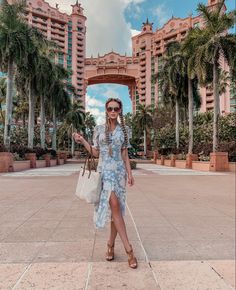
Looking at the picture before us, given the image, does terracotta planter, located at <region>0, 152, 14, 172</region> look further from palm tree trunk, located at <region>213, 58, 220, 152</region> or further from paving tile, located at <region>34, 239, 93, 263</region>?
paving tile, located at <region>34, 239, 93, 263</region>

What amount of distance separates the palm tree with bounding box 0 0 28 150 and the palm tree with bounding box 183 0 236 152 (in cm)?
1334

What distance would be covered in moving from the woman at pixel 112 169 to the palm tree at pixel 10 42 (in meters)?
20.4

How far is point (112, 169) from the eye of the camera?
11.4ft

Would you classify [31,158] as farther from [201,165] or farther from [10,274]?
[10,274]

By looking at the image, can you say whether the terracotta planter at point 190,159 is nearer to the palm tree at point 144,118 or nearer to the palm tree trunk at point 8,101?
the palm tree trunk at point 8,101

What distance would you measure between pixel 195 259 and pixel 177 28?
119m

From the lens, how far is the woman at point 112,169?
3.42 metres

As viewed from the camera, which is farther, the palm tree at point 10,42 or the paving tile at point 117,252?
the palm tree at point 10,42

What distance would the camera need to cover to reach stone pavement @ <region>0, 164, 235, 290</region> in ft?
9.77

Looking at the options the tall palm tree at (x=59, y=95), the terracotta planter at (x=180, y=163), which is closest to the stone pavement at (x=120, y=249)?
the terracotta planter at (x=180, y=163)

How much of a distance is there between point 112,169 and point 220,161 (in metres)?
20.0

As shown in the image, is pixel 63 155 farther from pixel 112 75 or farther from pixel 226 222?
pixel 112 75

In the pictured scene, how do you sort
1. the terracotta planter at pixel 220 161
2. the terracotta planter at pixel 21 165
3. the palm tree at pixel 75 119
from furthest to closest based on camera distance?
the palm tree at pixel 75 119, the terracotta planter at pixel 21 165, the terracotta planter at pixel 220 161

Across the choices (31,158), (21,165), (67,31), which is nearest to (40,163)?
(31,158)
